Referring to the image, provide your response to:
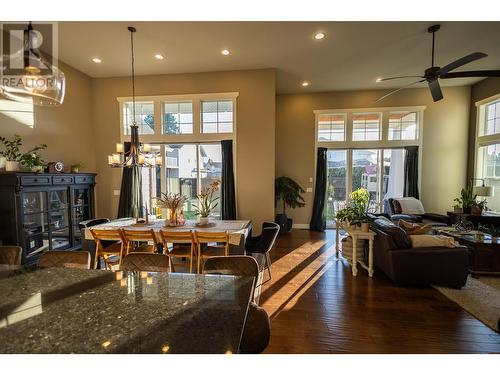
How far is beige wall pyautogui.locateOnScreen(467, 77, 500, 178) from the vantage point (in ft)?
18.3

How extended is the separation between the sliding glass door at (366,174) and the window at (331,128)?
1.29 feet

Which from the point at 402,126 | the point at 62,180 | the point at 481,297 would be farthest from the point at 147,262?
the point at 402,126

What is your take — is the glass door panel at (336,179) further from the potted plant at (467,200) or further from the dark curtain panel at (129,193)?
the dark curtain panel at (129,193)

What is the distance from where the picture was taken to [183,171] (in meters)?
5.63

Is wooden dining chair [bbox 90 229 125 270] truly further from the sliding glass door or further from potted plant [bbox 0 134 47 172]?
the sliding glass door

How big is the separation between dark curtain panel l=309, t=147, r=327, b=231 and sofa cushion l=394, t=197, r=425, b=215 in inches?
72.2

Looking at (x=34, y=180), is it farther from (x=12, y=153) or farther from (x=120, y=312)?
(x=120, y=312)

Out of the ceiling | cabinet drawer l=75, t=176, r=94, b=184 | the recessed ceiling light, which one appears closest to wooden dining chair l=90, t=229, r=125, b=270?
cabinet drawer l=75, t=176, r=94, b=184

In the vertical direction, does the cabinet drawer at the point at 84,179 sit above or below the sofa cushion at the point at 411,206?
above

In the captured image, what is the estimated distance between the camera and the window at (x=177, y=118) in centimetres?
546

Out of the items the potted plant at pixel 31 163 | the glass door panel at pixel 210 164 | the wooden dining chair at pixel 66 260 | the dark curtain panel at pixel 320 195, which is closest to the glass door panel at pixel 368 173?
the dark curtain panel at pixel 320 195

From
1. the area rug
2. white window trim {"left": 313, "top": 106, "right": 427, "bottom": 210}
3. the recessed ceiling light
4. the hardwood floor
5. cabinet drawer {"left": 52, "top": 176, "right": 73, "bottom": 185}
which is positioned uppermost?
the recessed ceiling light
